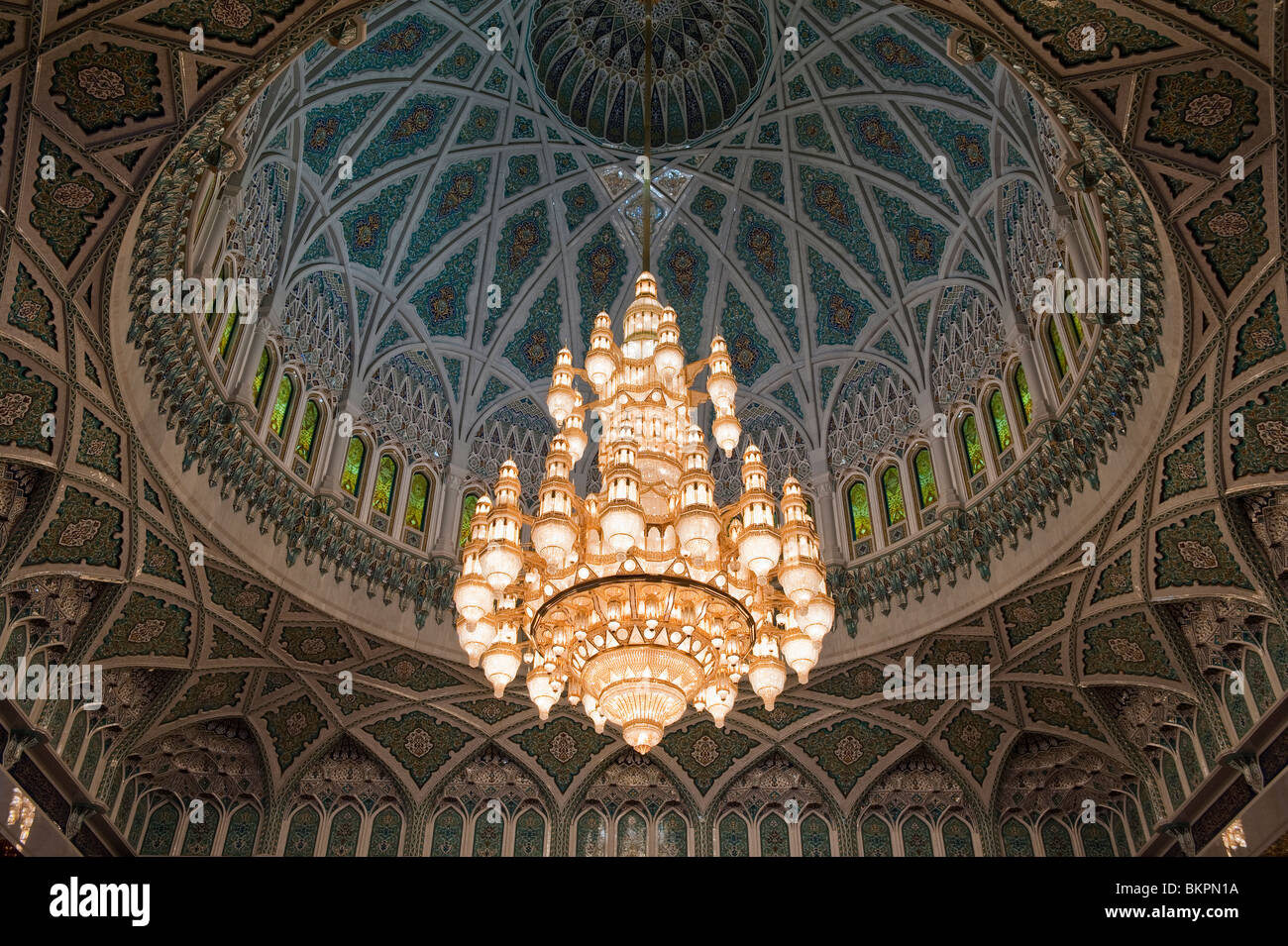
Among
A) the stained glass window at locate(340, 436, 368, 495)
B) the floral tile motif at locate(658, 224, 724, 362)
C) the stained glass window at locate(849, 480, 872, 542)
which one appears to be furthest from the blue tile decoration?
the stained glass window at locate(340, 436, 368, 495)

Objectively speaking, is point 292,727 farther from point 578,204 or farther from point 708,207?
point 708,207

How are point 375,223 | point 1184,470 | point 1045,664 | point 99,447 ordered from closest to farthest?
point 99,447 → point 1184,470 → point 1045,664 → point 375,223

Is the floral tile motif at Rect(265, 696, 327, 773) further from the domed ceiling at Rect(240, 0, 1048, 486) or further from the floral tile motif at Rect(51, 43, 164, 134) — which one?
the floral tile motif at Rect(51, 43, 164, 134)

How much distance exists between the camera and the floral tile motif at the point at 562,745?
15.3 m

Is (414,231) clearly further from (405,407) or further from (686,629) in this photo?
(686,629)

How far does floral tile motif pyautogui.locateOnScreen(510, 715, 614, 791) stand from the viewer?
1533cm

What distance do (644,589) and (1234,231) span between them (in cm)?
624

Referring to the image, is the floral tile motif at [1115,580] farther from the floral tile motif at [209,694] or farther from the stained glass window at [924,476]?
the floral tile motif at [209,694]

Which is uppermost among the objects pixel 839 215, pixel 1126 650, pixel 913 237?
pixel 839 215

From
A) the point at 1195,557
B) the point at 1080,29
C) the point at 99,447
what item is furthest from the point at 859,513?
the point at 99,447

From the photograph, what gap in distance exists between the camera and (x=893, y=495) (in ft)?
50.9

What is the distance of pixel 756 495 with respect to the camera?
866cm

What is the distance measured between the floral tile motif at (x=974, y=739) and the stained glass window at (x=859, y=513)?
295 centimetres
